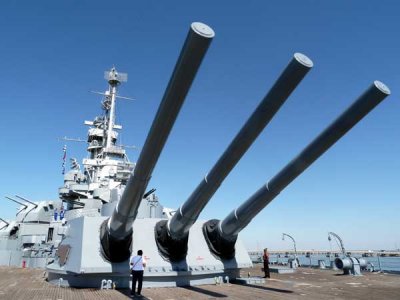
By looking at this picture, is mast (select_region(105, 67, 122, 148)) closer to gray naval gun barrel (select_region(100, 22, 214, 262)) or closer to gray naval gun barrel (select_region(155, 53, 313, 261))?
gray naval gun barrel (select_region(155, 53, 313, 261))

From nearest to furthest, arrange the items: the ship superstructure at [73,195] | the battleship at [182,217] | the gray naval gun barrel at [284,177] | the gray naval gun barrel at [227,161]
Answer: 1. the battleship at [182,217]
2. the gray naval gun barrel at [227,161]
3. the gray naval gun barrel at [284,177]
4. the ship superstructure at [73,195]

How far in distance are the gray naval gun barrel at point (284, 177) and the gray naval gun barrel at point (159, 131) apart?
2.41 m

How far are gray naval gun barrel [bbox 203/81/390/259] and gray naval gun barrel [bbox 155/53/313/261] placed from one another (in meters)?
1.05

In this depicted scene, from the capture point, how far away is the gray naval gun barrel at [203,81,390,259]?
4957 millimetres

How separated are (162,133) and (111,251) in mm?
3942

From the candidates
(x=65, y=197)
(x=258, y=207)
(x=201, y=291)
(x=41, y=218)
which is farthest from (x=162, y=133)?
(x=41, y=218)

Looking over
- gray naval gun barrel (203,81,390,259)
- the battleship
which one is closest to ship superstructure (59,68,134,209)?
the battleship

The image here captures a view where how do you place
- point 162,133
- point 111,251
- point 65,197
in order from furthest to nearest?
point 65,197 < point 111,251 < point 162,133

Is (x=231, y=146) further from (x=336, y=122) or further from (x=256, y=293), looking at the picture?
(x=256, y=293)

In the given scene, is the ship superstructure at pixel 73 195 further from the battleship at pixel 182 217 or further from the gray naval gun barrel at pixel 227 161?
the gray naval gun barrel at pixel 227 161

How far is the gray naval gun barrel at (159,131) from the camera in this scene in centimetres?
341

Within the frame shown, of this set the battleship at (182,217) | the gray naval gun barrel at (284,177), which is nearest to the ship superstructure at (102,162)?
the battleship at (182,217)

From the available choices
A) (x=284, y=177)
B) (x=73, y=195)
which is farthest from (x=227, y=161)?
(x=73, y=195)

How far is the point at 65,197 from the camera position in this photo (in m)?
18.2
